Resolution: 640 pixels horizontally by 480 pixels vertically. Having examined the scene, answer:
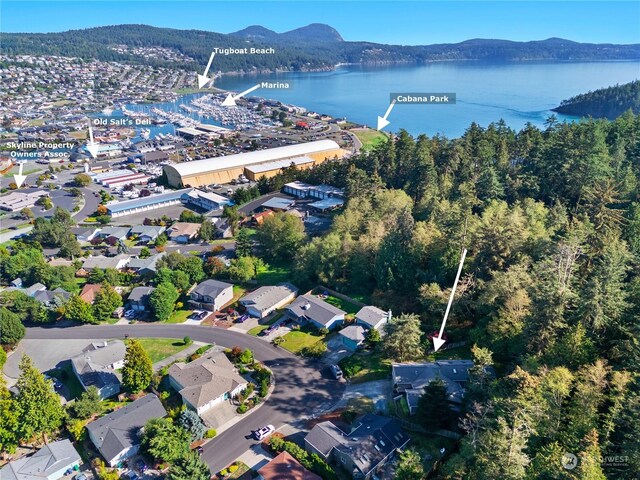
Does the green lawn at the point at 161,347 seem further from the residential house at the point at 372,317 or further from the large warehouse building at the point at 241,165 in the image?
the large warehouse building at the point at 241,165

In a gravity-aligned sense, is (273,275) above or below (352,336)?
below

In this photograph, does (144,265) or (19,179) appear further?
(19,179)

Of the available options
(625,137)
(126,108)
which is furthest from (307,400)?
(126,108)

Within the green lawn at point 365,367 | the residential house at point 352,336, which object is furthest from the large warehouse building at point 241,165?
the green lawn at point 365,367

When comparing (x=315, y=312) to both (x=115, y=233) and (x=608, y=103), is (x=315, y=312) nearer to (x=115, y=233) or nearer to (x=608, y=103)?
(x=115, y=233)

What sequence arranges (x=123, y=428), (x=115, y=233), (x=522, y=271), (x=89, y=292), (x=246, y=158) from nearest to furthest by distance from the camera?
(x=123, y=428), (x=522, y=271), (x=89, y=292), (x=115, y=233), (x=246, y=158)

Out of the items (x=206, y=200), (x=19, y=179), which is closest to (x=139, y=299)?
(x=206, y=200)
